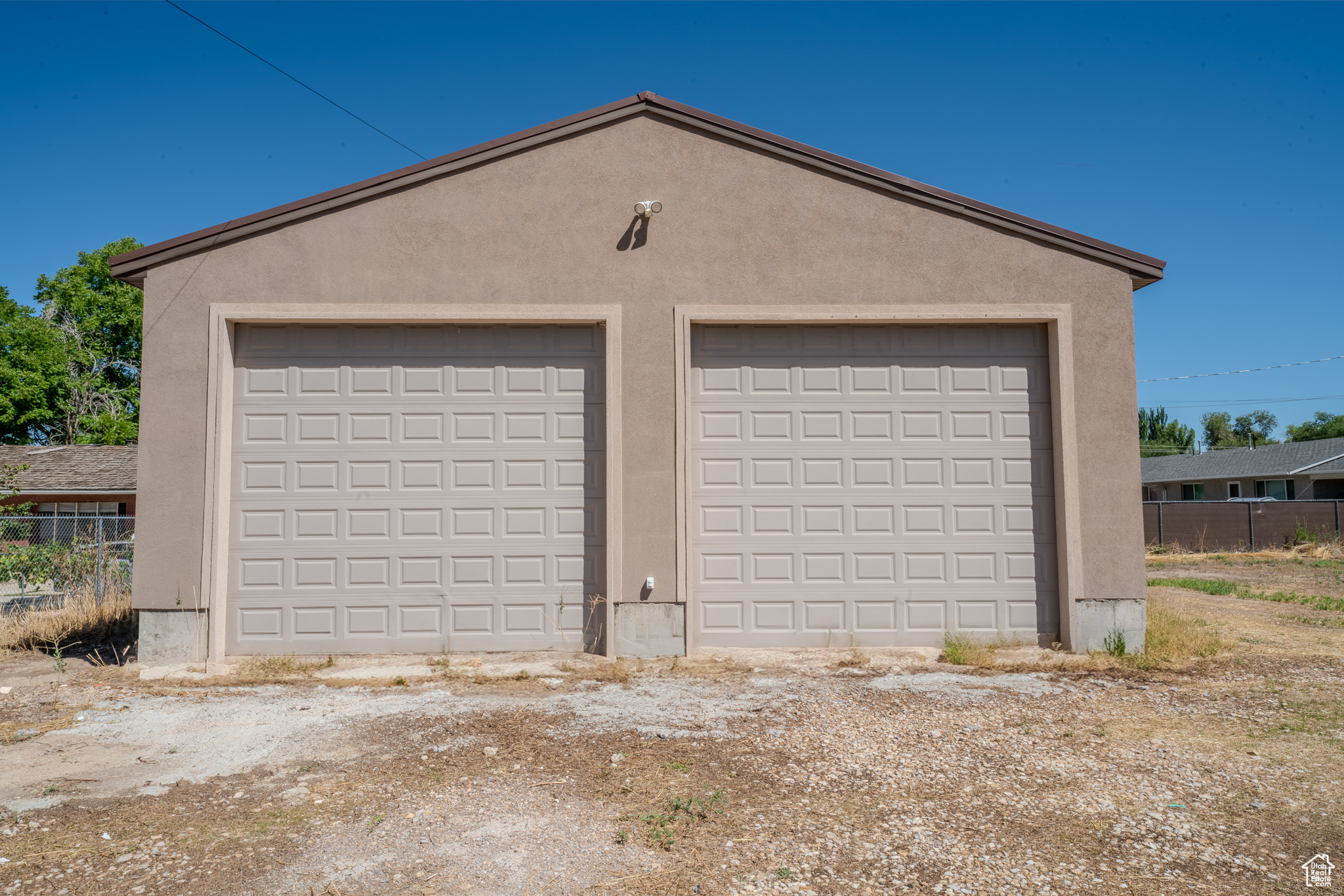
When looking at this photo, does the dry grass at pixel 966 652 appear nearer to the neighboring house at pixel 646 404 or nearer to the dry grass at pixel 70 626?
the neighboring house at pixel 646 404

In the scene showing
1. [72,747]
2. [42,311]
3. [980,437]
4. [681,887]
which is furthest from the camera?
[42,311]

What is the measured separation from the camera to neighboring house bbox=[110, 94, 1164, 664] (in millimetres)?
8320

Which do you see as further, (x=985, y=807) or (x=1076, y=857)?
(x=985, y=807)

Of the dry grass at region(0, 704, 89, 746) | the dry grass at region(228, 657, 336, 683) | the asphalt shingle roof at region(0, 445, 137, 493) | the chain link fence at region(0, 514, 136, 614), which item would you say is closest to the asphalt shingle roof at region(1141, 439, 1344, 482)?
the dry grass at region(228, 657, 336, 683)

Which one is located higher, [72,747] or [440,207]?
[440,207]

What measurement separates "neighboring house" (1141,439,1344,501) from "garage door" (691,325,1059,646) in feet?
100

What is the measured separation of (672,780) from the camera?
4809 mm

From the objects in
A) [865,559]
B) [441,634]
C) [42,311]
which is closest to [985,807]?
[865,559]

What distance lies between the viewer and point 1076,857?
3.74 metres

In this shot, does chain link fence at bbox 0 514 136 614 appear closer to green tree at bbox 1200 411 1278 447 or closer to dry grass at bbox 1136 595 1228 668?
dry grass at bbox 1136 595 1228 668

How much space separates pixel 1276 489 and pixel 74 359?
52785mm

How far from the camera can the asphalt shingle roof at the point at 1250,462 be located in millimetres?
32531

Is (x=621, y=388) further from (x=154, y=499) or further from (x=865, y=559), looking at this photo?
(x=154, y=499)

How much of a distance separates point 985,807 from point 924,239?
19.7 ft
